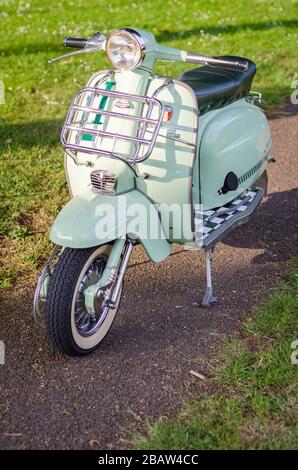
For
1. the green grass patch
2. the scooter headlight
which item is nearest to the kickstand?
the green grass patch

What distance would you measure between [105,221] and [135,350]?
0.68 metres

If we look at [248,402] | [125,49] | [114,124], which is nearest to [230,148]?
[114,124]

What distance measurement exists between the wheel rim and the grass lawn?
2.67 ft

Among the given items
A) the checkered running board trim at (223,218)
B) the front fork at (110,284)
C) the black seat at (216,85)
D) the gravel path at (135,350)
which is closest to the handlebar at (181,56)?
the black seat at (216,85)

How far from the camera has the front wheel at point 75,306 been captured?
3.07 m

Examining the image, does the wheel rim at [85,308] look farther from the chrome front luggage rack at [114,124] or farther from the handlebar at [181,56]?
the handlebar at [181,56]

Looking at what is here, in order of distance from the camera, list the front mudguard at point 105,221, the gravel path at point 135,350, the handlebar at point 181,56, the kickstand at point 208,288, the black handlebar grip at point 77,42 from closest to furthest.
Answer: the gravel path at point 135,350
the front mudguard at point 105,221
the handlebar at point 181,56
the black handlebar grip at point 77,42
the kickstand at point 208,288

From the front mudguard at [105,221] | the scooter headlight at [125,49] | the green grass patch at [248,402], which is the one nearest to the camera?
the green grass patch at [248,402]

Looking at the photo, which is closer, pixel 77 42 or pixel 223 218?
pixel 77 42

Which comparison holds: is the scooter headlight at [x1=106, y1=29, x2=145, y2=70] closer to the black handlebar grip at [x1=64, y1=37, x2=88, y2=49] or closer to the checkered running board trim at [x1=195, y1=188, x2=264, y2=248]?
the black handlebar grip at [x1=64, y1=37, x2=88, y2=49]

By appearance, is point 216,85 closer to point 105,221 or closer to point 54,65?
point 105,221

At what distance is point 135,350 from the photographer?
337 centimetres

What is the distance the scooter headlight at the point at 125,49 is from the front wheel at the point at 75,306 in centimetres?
87
